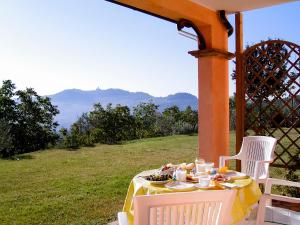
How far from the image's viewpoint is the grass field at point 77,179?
406 cm

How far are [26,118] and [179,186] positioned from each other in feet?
25.3

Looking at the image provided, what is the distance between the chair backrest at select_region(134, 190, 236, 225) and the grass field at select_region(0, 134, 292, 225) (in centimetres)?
230

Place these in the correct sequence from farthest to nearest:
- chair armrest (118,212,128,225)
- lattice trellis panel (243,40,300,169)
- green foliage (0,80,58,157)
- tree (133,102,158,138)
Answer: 1. tree (133,102,158,138)
2. green foliage (0,80,58,157)
3. lattice trellis panel (243,40,300,169)
4. chair armrest (118,212,128,225)

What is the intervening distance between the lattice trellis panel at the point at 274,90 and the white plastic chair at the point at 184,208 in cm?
315

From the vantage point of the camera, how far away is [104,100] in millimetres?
10477

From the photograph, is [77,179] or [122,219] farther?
[77,179]

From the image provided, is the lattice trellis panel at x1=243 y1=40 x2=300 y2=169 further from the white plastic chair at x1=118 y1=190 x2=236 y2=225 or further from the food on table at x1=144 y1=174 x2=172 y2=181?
the white plastic chair at x1=118 y1=190 x2=236 y2=225

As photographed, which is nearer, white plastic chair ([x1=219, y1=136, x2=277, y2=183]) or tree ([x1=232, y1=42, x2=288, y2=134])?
white plastic chair ([x1=219, y1=136, x2=277, y2=183])

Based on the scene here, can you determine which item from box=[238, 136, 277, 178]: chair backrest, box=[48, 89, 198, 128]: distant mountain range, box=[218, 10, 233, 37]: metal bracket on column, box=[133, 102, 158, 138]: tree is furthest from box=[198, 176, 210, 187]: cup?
box=[133, 102, 158, 138]: tree

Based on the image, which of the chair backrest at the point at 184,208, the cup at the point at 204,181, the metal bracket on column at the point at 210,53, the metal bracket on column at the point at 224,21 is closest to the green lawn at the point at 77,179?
the cup at the point at 204,181

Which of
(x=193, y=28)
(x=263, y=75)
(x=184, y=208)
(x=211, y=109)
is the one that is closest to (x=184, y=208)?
(x=184, y=208)

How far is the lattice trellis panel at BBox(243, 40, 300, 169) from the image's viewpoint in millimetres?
4391

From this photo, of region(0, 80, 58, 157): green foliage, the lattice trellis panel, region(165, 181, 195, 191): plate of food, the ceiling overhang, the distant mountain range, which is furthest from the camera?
the distant mountain range

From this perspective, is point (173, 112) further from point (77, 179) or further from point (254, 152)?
point (254, 152)
